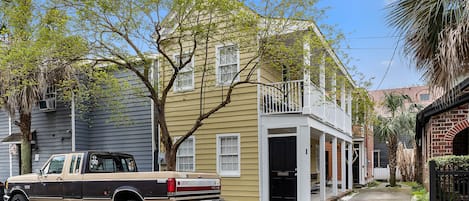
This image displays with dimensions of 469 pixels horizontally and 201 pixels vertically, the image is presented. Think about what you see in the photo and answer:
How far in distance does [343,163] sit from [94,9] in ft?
38.2

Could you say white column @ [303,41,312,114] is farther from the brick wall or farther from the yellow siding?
the brick wall

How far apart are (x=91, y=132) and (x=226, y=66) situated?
6.33 metres

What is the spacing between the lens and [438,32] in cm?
664

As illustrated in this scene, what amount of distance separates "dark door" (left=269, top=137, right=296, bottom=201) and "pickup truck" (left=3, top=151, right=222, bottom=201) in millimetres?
3818

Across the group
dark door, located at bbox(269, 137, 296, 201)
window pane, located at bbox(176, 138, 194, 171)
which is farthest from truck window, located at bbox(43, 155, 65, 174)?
dark door, located at bbox(269, 137, 296, 201)

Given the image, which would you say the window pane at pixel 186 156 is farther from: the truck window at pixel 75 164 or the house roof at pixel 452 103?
the house roof at pixel 452 103

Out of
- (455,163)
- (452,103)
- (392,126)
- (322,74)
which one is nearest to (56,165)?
(322,74)

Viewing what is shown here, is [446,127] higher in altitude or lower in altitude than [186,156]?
higher

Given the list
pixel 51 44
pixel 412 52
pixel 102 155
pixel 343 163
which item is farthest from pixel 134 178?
pixel 343 163

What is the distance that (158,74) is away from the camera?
579 inches

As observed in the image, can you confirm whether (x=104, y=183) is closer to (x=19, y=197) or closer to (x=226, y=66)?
(x=19, y=197)

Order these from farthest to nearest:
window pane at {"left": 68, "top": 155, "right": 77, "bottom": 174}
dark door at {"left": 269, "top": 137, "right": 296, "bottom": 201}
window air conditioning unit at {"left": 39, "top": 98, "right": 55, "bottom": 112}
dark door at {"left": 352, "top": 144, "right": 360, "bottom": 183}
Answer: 1. dark door at {"left": 352, "top": 144, "right": 360, "bottom": 183}
2. window air conditioning unit at {"left": 39, "top": 98, "right": 55, "bottom": 112}
3. dark door at {"left": 269, "top": 137, "right": 296, "bottom": 201}
4. window pane at {"left": 68, "top": 155, "right": 77, "bottom": 174}

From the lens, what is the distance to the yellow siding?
44.1 ft

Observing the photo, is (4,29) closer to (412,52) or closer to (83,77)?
(83,77)
